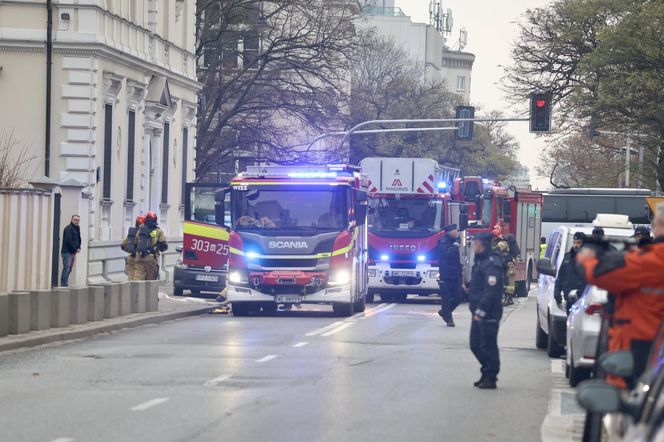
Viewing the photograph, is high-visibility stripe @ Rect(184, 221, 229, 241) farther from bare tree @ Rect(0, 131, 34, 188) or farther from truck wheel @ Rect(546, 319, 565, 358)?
truck wheel @ Rect(546, 319, 565, 358)

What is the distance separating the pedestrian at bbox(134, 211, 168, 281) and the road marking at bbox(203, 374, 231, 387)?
1427 cm

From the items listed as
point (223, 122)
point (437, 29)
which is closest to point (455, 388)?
point (223, 122)

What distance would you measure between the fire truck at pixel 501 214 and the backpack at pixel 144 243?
9287mm

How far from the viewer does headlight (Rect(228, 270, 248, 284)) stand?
2891 centimetres

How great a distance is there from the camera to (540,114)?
42438 millimetres

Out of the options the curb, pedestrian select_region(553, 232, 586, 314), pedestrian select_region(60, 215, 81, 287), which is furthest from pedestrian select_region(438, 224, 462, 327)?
pedestrian select_region(60, 215, 81, 287)

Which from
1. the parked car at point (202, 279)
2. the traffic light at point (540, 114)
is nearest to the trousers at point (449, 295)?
the parked car at point (202, 279)

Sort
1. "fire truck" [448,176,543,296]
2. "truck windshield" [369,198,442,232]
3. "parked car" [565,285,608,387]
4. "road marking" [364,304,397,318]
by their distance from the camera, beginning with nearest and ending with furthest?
"parked car" [565,285,608,387]
"road marking" [364,304,397,318]
"truck windshield" [369,198,442,232]
"fire truck" [448,176,543,296]

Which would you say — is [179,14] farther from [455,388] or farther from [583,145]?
[583,145]

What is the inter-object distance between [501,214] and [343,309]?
1618 centimetres

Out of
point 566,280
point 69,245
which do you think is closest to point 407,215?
point 69,245

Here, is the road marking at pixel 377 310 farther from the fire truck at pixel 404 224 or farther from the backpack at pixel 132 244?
the backpack at pixel 132 244

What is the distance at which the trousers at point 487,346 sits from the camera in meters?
15.6

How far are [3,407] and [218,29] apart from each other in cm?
4573
